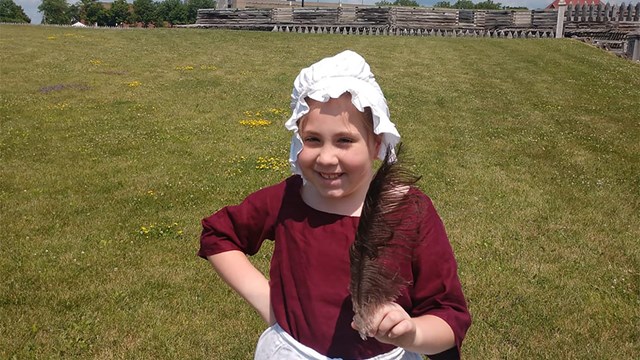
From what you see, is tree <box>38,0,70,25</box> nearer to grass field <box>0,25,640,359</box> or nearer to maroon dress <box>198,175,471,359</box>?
grass field <box>0,25,640,359</box>

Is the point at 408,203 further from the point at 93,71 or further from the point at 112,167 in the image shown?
the point at 93,71

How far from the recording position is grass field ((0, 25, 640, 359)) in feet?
21.1

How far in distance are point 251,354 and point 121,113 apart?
13581mm

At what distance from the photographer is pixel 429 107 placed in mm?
18750

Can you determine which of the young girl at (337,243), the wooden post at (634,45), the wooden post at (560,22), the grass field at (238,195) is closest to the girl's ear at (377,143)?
the young girl at (337,243)

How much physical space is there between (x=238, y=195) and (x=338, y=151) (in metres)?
8.29

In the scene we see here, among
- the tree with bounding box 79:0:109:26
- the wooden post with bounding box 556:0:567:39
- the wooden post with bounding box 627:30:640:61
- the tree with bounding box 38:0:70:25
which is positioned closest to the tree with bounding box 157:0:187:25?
the tree with bounding box 79:0:109:26

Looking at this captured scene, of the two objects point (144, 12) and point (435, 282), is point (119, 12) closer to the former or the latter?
point (144, 12)

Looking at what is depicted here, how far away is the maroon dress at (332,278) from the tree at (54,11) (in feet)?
504

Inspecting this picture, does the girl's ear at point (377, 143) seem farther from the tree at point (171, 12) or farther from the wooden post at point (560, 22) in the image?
the tree at point (171, 12)

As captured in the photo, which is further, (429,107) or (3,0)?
(3,0)

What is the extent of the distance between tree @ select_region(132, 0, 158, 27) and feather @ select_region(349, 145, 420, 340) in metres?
153

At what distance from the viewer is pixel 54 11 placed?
138375 millimetres

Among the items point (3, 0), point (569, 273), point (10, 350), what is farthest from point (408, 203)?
point (3, 0)
